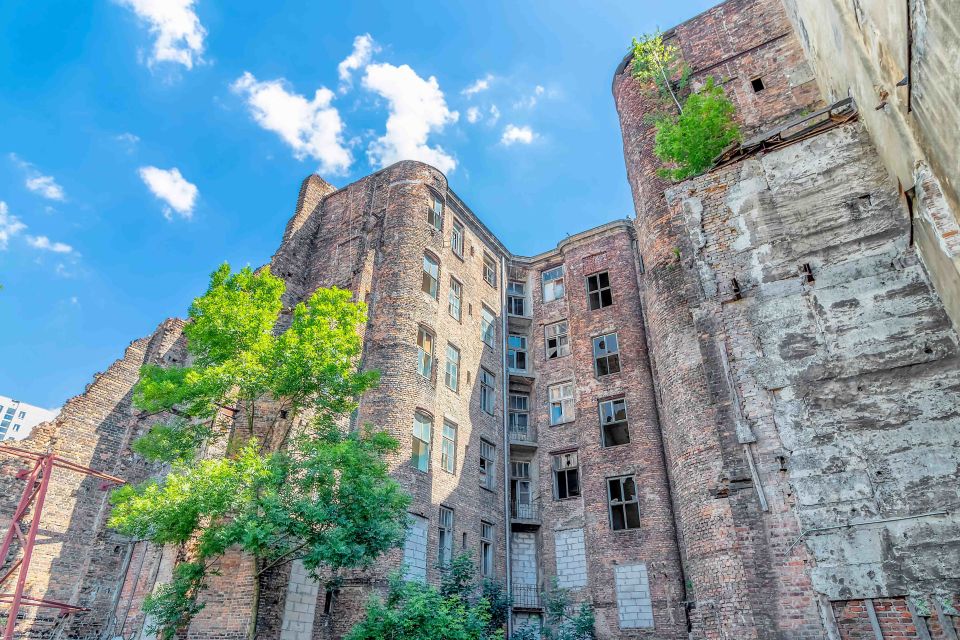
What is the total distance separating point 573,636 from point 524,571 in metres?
3.61

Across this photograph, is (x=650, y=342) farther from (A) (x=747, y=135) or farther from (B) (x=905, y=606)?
(B) (x=905, y=606)

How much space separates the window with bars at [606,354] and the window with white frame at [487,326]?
14.0ft

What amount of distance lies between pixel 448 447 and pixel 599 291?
29.7 ft

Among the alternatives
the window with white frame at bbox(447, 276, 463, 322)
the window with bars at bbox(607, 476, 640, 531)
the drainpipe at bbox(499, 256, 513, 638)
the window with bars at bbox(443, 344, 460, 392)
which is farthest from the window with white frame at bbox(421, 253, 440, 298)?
the window with bars at bbox(607, 476, 640, 531)

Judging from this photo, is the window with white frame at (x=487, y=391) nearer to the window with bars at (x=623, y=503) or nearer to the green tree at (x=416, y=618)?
the window with bars at (x=623, y=503)

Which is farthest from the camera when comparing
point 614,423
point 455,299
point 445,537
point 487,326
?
point 487,326

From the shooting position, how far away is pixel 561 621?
18.4 m

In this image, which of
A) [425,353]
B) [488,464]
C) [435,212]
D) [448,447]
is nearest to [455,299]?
[425,353]

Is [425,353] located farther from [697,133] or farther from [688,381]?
[697,133]

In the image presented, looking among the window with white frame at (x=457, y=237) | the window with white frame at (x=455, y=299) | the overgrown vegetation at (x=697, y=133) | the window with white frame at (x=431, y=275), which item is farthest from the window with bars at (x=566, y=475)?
the overgrown vegetation at (x=697, y=133)

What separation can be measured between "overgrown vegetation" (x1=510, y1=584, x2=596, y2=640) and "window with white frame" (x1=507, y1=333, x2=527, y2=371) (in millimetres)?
8813

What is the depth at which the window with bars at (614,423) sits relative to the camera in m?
20.4

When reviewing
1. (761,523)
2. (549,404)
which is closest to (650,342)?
(549,404)

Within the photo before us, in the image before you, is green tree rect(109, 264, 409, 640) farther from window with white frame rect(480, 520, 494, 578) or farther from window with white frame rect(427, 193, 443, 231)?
window with white frame rect(427, 193, 443, 231)
